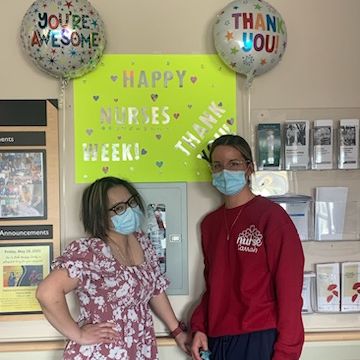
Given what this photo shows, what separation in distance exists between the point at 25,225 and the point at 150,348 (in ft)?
2.29

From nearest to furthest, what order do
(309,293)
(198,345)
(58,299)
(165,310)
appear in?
(58,299)
(198,345)
(165,310)
(309,293)

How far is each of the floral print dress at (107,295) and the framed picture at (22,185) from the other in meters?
0.36

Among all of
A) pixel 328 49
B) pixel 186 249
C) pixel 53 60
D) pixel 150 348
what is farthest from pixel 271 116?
pixel 150 348

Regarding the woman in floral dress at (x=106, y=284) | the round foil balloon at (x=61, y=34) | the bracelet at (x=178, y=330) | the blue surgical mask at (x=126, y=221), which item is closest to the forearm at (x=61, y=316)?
the woman in floral dress at (x=106, y=284)

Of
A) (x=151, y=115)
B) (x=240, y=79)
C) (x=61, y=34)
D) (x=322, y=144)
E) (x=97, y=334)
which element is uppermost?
(x=61, y=34)

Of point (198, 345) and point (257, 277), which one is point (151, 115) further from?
point (198, 345)

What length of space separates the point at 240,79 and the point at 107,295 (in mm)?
1018

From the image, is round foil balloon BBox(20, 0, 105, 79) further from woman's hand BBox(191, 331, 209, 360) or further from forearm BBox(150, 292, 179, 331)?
woman's hand BBox(191, 331, 209, 360)

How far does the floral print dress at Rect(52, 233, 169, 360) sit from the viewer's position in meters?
1.69

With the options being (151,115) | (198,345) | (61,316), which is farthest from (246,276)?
(151,115)

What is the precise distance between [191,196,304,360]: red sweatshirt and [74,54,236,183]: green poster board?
331mm

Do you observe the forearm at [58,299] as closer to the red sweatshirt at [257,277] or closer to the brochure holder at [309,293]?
the red sweatshirt at [257,277]

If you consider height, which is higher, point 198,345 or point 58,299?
point 58,299

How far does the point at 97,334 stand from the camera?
170cm
